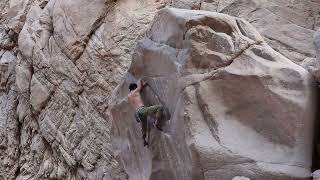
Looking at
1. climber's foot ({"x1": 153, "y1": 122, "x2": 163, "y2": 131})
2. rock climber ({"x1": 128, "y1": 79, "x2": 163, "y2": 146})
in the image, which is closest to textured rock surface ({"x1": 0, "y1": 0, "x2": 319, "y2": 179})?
rock climber ({"x1": 128, "y1": 79, "x2": 163, "y2": 146})

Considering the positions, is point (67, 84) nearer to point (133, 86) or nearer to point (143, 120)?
point (133, 86)

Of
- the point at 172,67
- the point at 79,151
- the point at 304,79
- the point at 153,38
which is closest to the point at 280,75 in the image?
the point at 304,79

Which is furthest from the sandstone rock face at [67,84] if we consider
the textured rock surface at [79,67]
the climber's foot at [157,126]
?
the climber's foot at [157,126]

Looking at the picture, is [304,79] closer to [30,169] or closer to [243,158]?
[243,158]

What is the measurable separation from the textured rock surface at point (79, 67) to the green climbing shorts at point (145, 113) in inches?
13.4

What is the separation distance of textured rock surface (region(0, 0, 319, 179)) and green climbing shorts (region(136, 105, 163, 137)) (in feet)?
1.12

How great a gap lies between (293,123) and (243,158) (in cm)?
91

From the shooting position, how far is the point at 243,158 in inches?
290

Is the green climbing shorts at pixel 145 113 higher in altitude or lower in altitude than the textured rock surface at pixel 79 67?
higher

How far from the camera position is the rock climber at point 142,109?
28.3ft

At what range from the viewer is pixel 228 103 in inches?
305

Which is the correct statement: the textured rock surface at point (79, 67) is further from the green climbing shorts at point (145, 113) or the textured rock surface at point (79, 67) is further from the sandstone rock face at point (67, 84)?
the green climbing shorts at point (145, 113)

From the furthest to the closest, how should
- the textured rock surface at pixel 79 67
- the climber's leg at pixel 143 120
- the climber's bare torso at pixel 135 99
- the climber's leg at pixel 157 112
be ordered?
the textured rock surface at pixel 79 67 → the climber's bare torso at pixel 135 99 → the climber's leg at pixel 143 120 → the climber's leg at pixel 157 112

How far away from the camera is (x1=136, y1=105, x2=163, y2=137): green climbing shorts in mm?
8617
